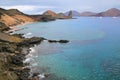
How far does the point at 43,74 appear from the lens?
2176 inches

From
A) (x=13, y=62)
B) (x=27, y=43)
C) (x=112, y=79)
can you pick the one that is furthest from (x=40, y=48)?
(x=112, y=79)

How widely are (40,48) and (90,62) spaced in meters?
27.7

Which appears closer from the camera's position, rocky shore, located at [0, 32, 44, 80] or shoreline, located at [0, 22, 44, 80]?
rocky shore, located at [0, 32, 44, 80]

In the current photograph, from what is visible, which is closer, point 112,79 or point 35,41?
point 112,79

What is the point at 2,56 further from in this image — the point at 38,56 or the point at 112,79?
the point at 112,79

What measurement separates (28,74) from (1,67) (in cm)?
605

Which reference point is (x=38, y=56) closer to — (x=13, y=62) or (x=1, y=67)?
(x=13, y=62)

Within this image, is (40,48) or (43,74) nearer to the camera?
(43,74)

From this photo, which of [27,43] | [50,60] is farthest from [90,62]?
[27,43]

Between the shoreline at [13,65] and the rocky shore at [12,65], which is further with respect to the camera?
the shoreline at [13,65]

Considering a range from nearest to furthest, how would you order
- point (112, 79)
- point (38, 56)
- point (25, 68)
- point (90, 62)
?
1. point (112, 79)
2. point (25, 68)
3. point (90, 62)
4. point (38, 56)

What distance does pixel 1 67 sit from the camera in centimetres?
5288

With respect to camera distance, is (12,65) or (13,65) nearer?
(12,65)

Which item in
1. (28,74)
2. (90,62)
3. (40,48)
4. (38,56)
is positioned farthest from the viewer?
(40,48)
